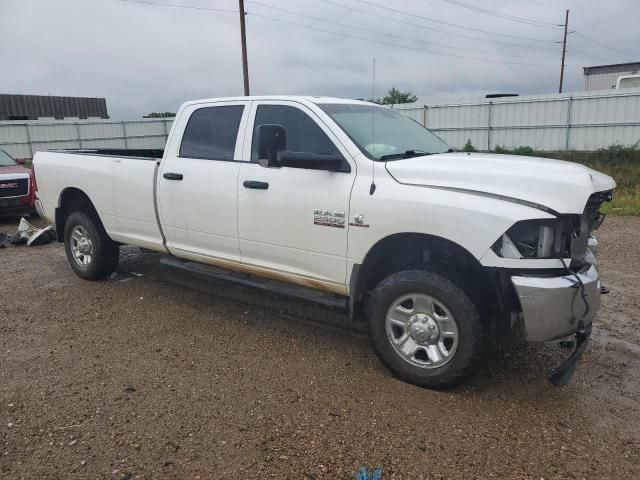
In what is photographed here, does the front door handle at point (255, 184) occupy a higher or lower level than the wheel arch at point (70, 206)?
higher

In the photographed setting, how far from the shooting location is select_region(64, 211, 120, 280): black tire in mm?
6109

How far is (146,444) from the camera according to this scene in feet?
10.2

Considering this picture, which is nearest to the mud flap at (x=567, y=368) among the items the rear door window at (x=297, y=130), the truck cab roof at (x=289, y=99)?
the rear door window at (x=297, y=130)

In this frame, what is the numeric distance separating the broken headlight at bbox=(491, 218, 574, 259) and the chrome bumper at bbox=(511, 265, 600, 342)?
0.15 metres

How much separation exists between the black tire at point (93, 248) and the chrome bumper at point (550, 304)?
4587 millimetres

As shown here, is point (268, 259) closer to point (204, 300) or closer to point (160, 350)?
point (160, 350)

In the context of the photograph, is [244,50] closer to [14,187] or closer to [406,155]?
[14,187]

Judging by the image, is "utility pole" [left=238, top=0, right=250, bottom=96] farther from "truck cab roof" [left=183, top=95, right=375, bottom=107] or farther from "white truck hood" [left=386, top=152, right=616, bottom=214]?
"white truck hood" [left=386, top=152, right=616, bottom=214]

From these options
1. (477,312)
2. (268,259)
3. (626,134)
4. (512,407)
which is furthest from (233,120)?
(626,134)

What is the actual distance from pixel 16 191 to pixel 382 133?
350 inches

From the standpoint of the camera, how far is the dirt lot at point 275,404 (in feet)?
9.68

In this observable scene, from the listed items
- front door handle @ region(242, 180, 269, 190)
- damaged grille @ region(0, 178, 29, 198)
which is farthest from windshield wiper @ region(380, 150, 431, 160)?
damaged grille @ region(0, 178, 29, 198)

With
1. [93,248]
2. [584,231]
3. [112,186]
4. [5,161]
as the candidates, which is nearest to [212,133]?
[112,186]

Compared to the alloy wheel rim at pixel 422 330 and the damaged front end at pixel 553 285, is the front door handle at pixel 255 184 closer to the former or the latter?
the alloy wheel rim at pixel 422 330
